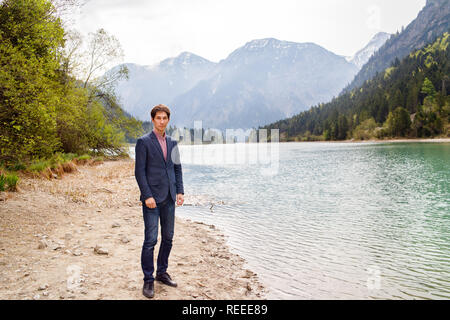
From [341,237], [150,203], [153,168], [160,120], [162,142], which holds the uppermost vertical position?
[160,120]

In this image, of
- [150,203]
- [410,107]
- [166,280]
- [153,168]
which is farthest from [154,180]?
[410,107]

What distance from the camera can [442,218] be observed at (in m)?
14.0

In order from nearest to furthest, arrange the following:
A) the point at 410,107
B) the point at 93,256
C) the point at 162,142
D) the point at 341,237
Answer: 1. the point at 162,142
2. the point at 93,256
3. the point at 341,237
4. the point at 410,107

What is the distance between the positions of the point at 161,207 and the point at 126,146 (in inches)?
1442

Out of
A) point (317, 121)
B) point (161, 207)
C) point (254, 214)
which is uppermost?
point (317, 121)

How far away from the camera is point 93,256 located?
291 inches

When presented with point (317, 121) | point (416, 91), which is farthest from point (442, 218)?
point (317, 121)

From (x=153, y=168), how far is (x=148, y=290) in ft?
7.73

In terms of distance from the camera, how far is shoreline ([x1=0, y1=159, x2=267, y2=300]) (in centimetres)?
567

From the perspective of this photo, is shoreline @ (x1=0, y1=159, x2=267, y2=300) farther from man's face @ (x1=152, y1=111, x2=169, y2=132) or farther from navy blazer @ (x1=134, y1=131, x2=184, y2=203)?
man's face @ (x1=152, y1=111, x2=169, y2=132)

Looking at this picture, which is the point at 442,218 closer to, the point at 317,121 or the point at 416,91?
the point at 416,91

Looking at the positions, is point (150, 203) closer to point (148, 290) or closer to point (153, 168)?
point (153, 168)
